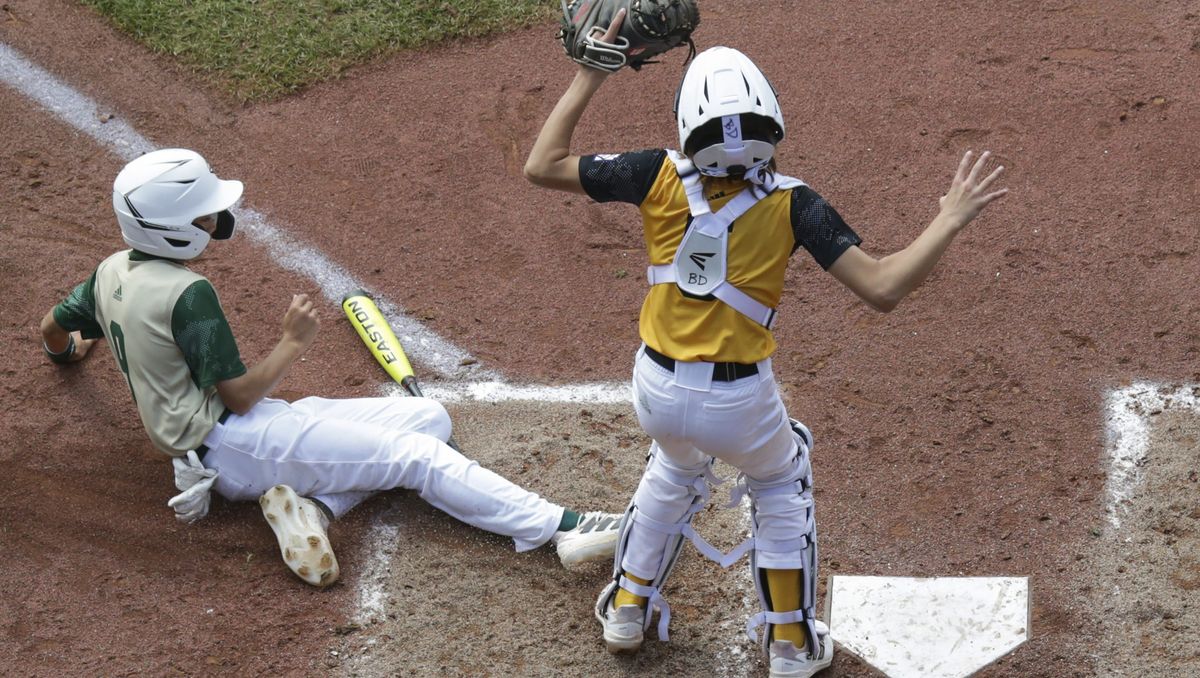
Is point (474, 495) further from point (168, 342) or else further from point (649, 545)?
point (168, 342)

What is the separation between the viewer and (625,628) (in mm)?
4730

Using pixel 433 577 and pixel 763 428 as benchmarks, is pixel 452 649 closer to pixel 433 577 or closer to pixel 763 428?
pixel 433 577

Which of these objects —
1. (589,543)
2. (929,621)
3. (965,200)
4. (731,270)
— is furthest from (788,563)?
(965,200)

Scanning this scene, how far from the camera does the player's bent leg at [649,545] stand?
4.54m

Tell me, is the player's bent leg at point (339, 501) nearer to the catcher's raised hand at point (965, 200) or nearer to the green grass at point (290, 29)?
the catcher's raised hand at point (965, 200)

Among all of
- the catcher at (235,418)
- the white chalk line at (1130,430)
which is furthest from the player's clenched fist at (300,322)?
the white chalk line at (1130,430)

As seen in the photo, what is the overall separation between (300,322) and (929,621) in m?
2.64

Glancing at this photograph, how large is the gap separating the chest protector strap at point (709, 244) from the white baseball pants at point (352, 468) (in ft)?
4.93

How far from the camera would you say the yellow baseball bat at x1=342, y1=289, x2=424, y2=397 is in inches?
236

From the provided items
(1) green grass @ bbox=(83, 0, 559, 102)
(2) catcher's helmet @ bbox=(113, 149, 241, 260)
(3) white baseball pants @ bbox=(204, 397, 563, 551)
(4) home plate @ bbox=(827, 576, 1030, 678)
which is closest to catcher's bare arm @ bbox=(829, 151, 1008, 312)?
(4) home plate @ bbox=(827, 576, 1030, 678)

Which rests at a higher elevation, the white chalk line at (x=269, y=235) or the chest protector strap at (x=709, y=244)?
the chest protector strap at (x=709, y=244)

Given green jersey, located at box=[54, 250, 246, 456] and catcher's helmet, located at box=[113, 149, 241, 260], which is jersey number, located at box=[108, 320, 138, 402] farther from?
catcher's helmet, located at box=[113, 149, 241, 260]

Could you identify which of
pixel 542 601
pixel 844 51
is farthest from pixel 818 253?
pixel 844 51

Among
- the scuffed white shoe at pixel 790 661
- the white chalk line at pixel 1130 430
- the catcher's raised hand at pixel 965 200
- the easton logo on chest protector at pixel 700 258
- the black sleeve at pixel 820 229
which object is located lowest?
the scuffed white shoe at pixel 790 661
